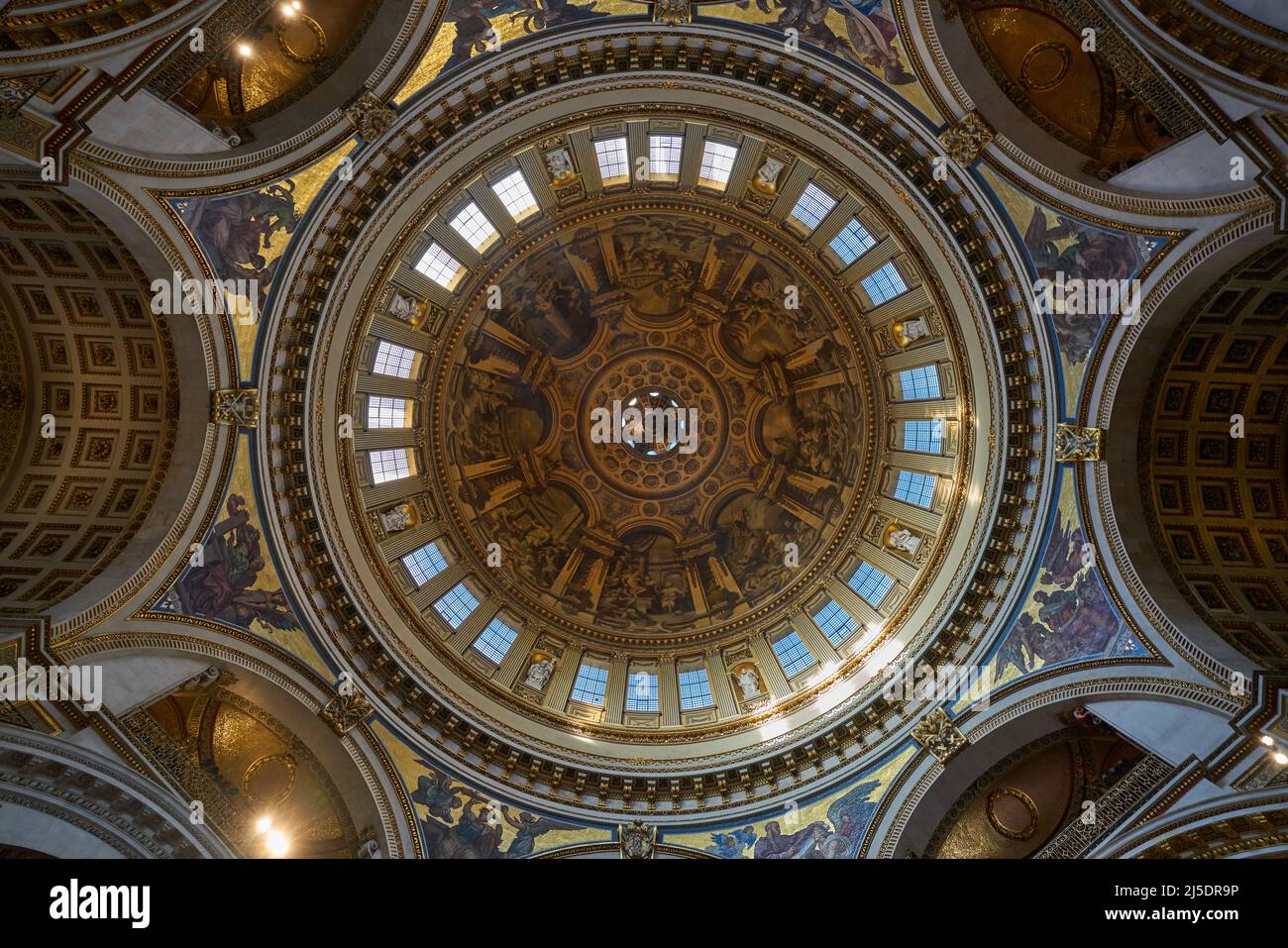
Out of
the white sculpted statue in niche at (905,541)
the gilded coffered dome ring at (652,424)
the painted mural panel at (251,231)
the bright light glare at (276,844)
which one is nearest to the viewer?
the painted mural panel at (251,231)

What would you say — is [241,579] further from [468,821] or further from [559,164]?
[559,164]

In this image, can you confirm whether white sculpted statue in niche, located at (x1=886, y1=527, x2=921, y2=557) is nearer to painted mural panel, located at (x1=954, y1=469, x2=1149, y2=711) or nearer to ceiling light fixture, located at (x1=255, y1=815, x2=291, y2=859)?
painted mural panel, located at (x1=954, y1=469, x2=1149, y2=711)

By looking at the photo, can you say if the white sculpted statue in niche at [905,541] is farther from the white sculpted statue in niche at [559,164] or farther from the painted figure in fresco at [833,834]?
the white sculpted statue in niche at [559,164]

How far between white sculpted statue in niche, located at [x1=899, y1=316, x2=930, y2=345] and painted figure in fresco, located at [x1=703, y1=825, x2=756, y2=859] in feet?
53.2

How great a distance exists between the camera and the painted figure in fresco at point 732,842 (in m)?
21.4

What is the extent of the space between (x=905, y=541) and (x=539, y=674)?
45.0 ft

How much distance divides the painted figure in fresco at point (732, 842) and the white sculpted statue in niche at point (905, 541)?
10387 millimetres

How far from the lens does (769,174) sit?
25000mm

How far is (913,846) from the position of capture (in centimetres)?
2048

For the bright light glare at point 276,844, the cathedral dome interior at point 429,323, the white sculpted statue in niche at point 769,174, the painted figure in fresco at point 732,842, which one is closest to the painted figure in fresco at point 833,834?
the cathedral dome interior at point 429,323

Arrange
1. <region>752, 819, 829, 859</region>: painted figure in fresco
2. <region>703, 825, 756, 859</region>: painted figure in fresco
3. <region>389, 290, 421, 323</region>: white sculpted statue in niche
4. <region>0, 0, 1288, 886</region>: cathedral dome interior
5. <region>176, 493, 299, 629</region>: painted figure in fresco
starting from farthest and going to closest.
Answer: <region>389, 290, 421, 323</region>: white sculpted statue in niche
<region>703, 825, 756, 859</region>: painted figure in fresco
<region>752, 819, 829, 859</region>: painted figure in fresco
<region>176, 493, 299, 629</region>: painted figure in fresco
<region>0, 0, 1288, 886</region>: cathedral dome interior

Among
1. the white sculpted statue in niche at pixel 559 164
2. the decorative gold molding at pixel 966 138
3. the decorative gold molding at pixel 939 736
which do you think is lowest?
the decorative gold molding at pixel 939 736

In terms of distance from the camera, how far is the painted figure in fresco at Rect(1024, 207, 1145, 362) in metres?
18.1

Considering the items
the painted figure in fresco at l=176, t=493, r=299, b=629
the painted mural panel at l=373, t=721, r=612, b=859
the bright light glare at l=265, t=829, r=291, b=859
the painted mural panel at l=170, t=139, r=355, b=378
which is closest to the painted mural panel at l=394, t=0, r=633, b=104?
the painted mural panel at l=170, t=139, r=355, b=378
